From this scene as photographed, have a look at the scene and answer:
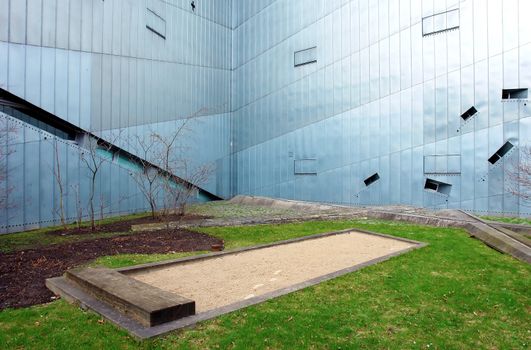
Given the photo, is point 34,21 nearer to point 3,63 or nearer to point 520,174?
point 3,63

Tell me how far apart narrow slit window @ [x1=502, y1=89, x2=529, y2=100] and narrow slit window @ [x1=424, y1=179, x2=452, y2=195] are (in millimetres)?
3372

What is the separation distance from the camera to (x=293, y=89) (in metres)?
19.1

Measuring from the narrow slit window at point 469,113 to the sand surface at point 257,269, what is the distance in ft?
22.8

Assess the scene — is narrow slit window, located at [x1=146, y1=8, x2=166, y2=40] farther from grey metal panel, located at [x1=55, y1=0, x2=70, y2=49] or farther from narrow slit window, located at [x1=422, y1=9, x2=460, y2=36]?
narrow slit window, located at [x1=422, y1=9, x2=460, y2=36]

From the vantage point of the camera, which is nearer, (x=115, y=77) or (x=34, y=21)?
(x=34, y=21)

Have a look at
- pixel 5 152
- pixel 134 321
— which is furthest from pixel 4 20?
pixel 134 321

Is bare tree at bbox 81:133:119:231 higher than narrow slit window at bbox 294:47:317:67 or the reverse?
the reverse

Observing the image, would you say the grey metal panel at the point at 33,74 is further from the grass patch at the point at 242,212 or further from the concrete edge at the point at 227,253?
the concrete edge at the point at 227,253

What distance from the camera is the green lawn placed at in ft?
11.9

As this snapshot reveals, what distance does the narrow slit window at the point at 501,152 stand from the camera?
12.5 m

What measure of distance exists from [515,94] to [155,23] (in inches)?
544

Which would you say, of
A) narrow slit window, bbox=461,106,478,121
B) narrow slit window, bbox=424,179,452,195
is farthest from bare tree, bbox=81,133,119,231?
narrow slit window, bbox=461,106,478,121

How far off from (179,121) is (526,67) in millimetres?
13303

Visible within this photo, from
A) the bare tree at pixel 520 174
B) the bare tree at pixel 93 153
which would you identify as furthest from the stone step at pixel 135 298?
the bare tree at pixel 520 174
